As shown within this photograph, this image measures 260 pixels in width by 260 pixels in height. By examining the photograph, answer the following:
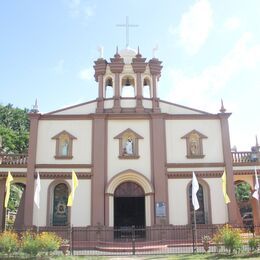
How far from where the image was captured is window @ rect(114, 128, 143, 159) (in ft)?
81.6

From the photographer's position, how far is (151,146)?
2508 centimetres

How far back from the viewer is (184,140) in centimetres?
2542

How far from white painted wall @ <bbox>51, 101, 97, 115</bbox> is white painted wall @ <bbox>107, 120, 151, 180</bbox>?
5.25 feet

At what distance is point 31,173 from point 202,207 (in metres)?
11.0

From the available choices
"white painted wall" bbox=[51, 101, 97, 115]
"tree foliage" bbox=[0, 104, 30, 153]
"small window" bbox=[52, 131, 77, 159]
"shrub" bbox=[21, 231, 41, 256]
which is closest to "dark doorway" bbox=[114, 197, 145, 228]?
"small window" bbox=[52, 131, 77, 159]

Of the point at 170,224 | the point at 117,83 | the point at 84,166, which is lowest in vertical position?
the point at 170,224

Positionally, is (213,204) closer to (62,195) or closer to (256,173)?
(256,173)

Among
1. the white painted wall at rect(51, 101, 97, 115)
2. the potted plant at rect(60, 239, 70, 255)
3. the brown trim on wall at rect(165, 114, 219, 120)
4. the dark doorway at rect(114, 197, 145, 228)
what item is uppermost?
the white painted wall at rect(51, 101, 97, 115)

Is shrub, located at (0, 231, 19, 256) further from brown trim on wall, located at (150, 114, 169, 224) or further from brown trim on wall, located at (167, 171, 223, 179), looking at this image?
brown trim on wall, located at (167, 171, 223, 179)

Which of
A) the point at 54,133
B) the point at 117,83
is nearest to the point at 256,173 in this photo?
the point at 117,83

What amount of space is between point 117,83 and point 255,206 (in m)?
12.5

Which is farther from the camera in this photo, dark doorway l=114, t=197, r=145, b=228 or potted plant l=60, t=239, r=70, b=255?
dark doorway l=114, t=197, r=145, b=228

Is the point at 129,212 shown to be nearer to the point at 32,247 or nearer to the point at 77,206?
the point at 77,206

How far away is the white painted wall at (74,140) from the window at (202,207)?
22.9 ft
